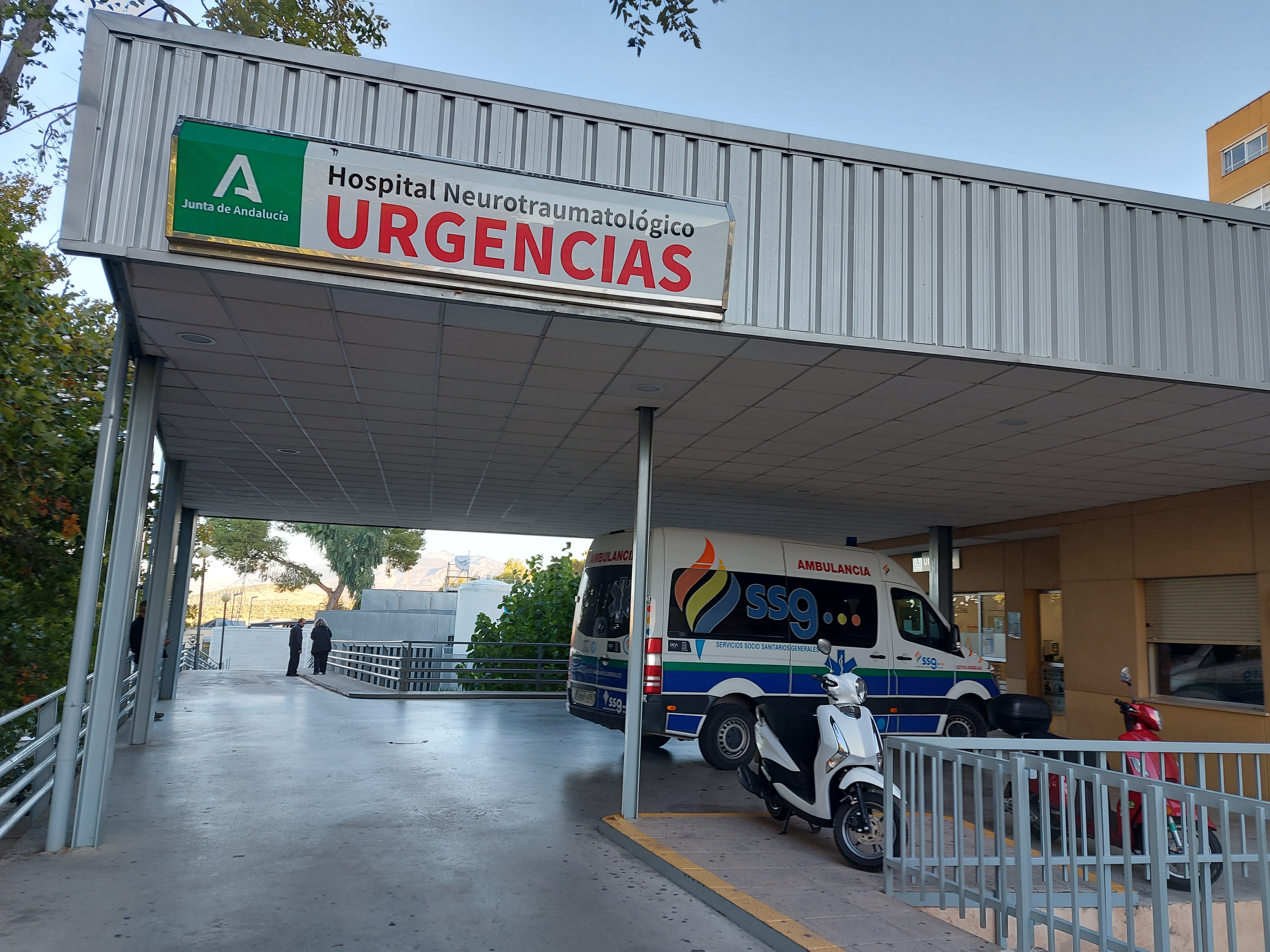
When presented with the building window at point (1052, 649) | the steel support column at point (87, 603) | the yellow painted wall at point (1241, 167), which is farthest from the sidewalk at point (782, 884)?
the yellow painted wall at point (1241, 167)

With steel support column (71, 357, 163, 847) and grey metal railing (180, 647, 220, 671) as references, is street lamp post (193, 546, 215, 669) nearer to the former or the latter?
grey metal railing (180, 647, 220, 671)

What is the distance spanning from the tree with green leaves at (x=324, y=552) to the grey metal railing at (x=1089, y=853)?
131 ft

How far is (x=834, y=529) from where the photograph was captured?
15609mm

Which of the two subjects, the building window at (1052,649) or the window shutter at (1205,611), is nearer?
the window shutter at (1205,611)

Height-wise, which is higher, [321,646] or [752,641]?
[752,641]

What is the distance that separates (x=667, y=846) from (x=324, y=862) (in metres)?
2.30

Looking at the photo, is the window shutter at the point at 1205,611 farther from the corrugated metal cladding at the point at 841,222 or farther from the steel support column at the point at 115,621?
the steel support column at the point at 115,621

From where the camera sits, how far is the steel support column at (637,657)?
286 inches

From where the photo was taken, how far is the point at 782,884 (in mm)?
5672

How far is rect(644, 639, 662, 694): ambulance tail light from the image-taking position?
927 centimetres

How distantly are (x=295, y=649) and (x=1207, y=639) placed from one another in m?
20.4

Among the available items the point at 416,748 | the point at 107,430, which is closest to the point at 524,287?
the point at 107,430

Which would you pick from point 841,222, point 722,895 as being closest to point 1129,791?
point 722,895

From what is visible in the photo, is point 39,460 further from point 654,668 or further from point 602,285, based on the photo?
point 654,668
